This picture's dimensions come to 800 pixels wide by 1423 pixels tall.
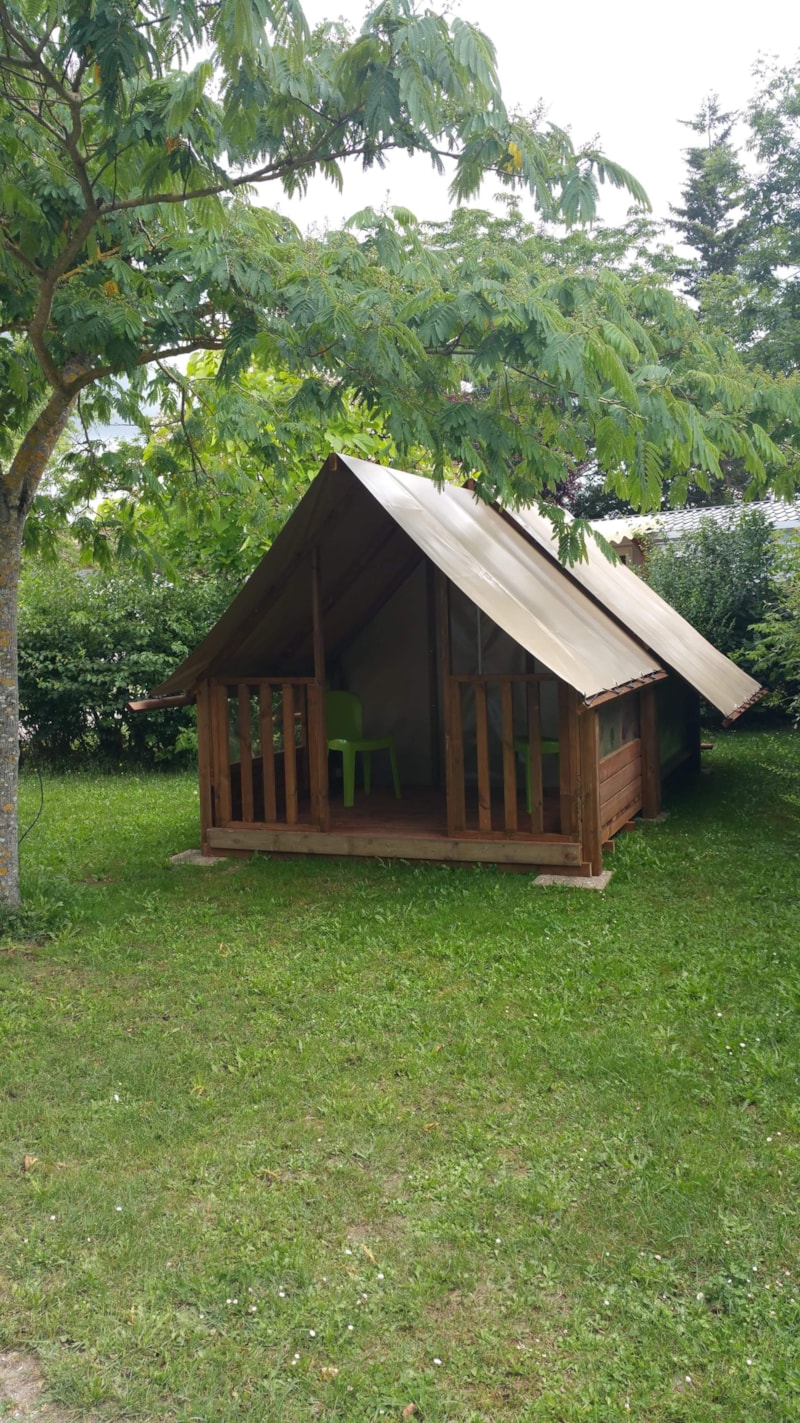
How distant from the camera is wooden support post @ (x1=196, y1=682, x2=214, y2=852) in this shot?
7707mm

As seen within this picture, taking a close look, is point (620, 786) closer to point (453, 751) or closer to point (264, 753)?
point (453, 751)

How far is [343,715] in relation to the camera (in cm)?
896

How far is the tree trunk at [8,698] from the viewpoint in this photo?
586 cm

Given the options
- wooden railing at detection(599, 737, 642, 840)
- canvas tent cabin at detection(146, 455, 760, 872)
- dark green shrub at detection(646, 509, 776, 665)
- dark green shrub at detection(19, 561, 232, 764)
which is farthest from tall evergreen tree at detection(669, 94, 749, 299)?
wooden railing at detection(599, 737, 642, 840)

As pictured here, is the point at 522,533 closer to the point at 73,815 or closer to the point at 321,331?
the point at 321,331

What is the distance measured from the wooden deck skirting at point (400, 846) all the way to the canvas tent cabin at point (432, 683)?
0.01 meters

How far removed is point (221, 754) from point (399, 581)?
96.0 inches

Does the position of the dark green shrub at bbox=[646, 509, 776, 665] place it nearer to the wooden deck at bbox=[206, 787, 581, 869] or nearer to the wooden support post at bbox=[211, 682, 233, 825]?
the wooden deck at bbox=[206, 787, 581, 869]

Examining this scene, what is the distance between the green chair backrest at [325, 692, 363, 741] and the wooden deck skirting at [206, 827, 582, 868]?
5.13 feet

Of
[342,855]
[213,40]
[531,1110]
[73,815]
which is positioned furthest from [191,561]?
[531,1110]

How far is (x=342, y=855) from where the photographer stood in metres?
7.42

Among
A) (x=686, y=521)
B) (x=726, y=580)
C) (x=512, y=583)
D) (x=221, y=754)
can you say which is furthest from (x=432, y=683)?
(x=686, y=521)

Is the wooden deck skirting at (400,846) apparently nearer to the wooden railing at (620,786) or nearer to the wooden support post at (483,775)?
the wooden support post at (483,775)

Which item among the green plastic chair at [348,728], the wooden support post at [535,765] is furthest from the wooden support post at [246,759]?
the wooden support post at [535,765]
